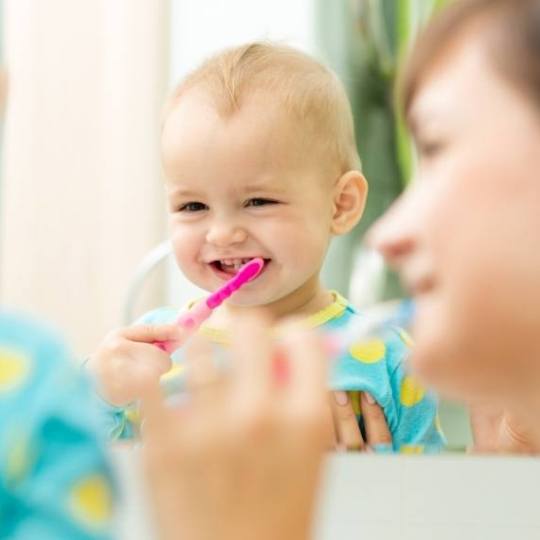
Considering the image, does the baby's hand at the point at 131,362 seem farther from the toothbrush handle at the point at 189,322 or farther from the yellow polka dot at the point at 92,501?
the yellow polka dot at the point at 92,501

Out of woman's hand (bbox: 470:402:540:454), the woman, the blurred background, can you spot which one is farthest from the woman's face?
the blurred background

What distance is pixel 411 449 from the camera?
803 millimetres

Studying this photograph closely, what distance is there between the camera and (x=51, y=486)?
35 centimetres

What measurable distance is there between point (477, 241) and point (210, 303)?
0.37m

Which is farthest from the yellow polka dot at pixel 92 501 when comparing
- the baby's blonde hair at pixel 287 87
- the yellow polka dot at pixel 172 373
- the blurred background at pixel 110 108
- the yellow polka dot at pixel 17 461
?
the blurred background at pixel 110 108

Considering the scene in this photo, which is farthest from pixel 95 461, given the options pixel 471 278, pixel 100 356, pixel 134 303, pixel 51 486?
pixel 134 303

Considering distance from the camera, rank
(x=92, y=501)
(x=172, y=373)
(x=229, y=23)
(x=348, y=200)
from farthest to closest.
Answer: (x=229, y=23)
(x=348, y=200)
(x=172, y=373)
(x=92, y=501)

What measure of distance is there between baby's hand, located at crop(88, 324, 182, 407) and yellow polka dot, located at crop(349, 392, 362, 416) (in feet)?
0.46

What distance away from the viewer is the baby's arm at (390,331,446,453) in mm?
814

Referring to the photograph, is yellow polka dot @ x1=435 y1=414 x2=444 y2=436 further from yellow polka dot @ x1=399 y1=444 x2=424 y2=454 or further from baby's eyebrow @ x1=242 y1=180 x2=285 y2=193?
baby's eyebrow @ x1=242 y1=180 x2=285 y2=193

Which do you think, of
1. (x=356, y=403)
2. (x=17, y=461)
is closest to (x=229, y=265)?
(x=356, y=403)

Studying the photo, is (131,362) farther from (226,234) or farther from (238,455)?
(238,455)

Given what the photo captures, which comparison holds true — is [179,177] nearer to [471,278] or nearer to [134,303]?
[134,303]

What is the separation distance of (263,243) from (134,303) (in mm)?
228
